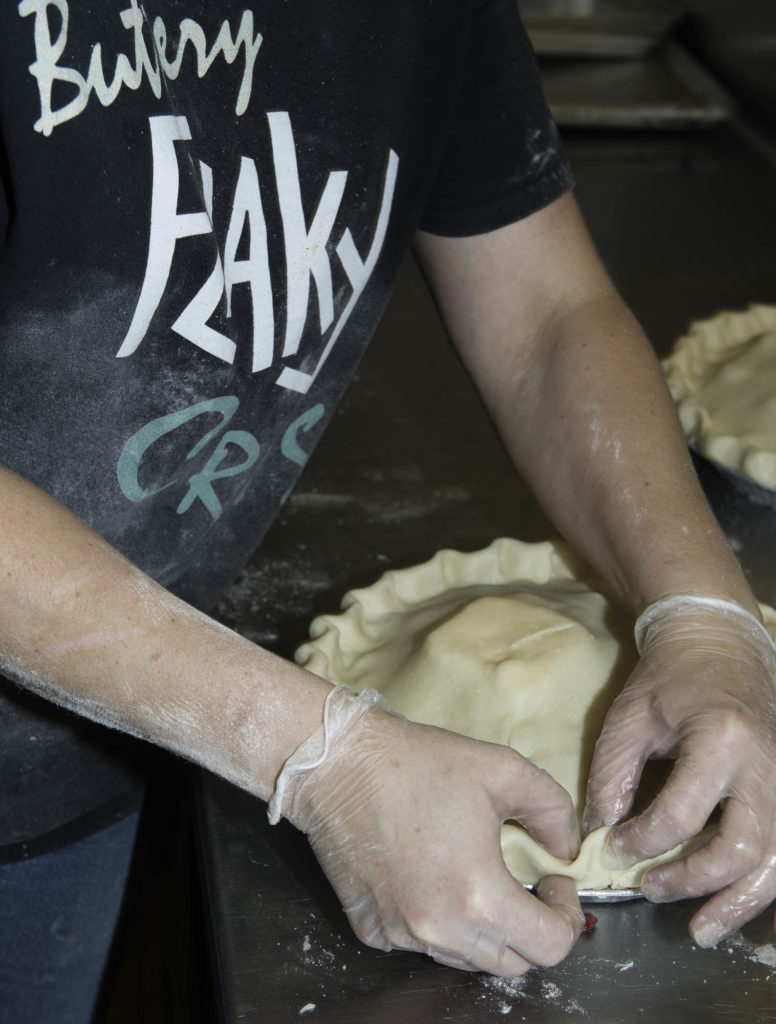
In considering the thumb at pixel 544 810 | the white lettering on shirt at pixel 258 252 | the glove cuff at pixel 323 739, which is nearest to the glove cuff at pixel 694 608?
the thumb at pixel 544 810

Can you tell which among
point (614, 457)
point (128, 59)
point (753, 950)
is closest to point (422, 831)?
point (753, 950)

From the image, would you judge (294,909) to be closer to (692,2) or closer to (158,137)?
(158,137)

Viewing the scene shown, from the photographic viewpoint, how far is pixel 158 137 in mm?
1072

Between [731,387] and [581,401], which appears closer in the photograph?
[581,401]

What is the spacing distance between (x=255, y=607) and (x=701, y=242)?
1.71 m

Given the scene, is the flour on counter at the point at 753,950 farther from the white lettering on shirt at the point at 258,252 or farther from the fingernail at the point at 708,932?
the white lettering on shirt at the point at 258,252

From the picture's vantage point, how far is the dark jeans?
1480 mm

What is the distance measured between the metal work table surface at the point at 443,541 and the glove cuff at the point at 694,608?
29 cm

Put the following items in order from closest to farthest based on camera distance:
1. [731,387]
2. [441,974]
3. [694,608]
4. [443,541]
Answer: [441,974] → [694,608] → [443,541] → [731,387]

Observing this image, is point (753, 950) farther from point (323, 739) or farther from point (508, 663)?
point (323, 739)

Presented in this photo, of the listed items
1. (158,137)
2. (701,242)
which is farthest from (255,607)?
(701,242)

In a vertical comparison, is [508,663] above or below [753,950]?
above

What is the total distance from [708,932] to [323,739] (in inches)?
17.2

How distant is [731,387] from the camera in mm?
2041
